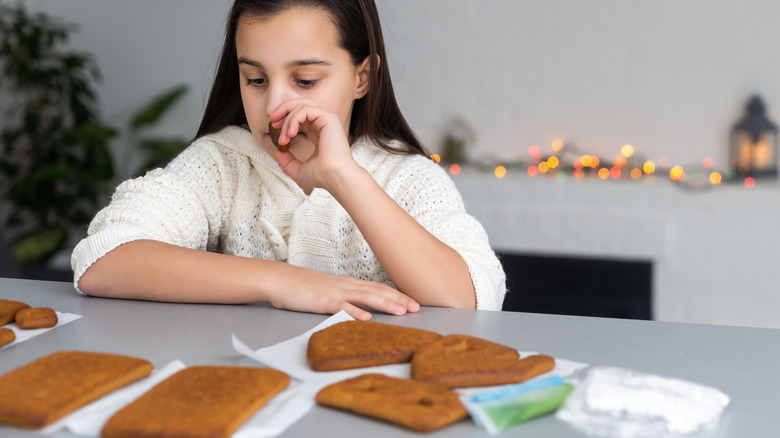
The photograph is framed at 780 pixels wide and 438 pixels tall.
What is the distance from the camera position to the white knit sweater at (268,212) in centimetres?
124

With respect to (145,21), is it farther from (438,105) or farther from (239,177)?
(239,177)

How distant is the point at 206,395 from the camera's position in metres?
0.65

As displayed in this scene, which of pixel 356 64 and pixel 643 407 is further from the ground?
pixel 356 64

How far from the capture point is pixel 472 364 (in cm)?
72

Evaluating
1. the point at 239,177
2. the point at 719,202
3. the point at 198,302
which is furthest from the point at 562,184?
the point at 198,302

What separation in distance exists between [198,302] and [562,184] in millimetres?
2634

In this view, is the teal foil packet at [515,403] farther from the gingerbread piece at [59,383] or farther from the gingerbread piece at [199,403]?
the gingerbread piece at [59,383]

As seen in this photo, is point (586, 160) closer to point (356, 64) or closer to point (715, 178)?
point (715, 178)

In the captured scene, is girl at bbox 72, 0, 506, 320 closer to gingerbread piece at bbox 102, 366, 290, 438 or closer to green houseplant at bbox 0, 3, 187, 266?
gingerbread piece at bbox 102, 366, 290, 438

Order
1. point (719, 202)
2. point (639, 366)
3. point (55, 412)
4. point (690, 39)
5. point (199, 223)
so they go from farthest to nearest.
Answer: point (690, 39) → point (719, 202) → point (199, 223) → point (639, 366) → point (55, 412)

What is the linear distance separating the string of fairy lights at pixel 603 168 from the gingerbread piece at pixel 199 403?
294 centimetres

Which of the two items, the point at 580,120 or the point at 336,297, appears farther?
the point at 580,120

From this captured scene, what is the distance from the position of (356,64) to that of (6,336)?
770 mm

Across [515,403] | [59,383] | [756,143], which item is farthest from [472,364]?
[756,143]
